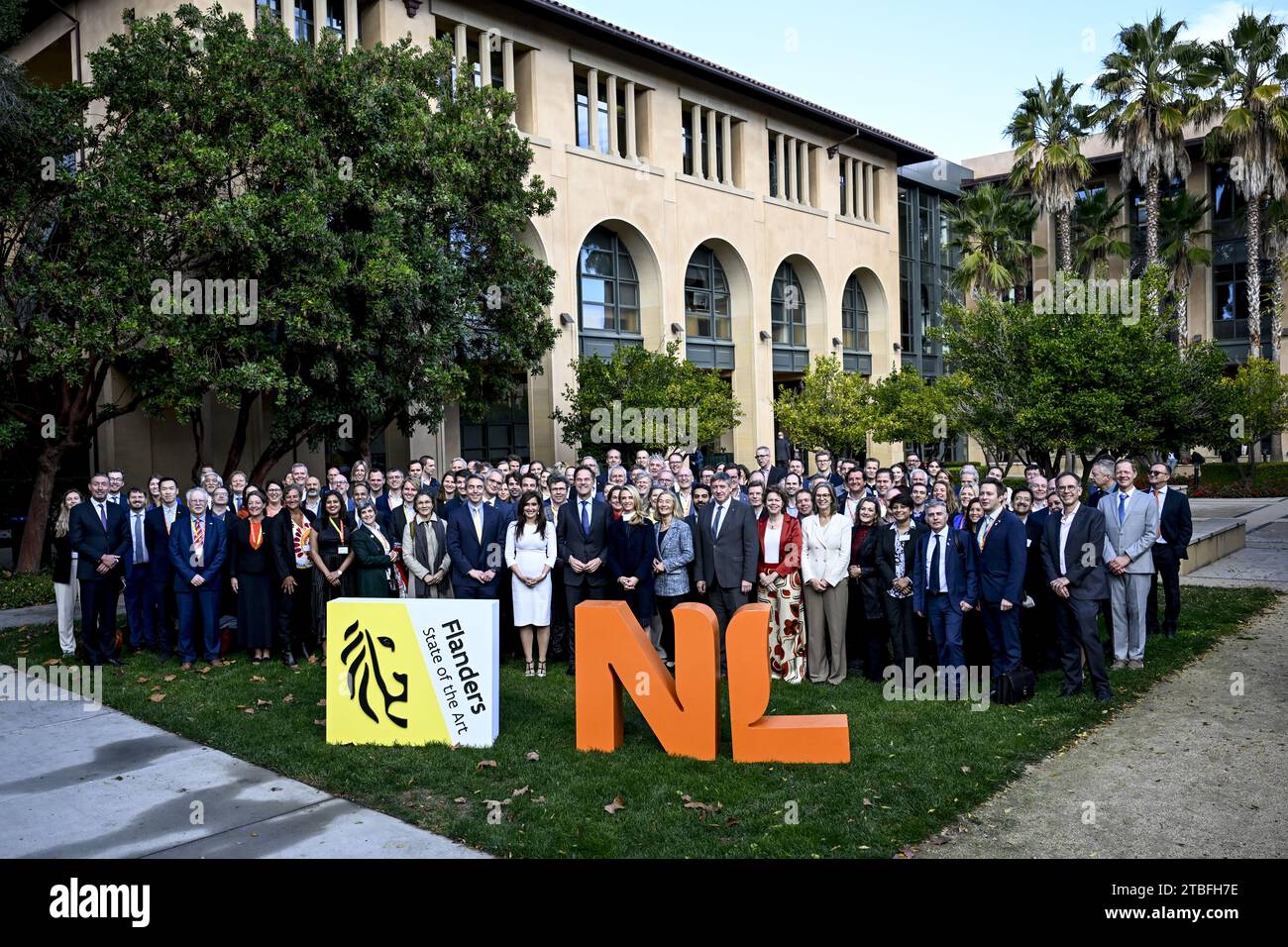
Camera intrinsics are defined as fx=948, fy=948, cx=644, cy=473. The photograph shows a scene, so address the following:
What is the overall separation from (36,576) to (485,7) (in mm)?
18901

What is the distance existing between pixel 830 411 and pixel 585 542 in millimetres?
19122

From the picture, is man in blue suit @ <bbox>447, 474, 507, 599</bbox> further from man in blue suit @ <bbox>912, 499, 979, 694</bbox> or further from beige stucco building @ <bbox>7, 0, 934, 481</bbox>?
beige stucco building @ <bbox>7, 0, 934, 481</bbox>

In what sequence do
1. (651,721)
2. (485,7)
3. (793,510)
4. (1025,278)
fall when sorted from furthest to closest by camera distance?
(1025,278) < (485,7) < (793,510) < (651,721)

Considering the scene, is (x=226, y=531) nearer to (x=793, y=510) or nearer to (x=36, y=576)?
(x=793, y=510)

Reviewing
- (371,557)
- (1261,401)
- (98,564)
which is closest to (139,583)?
(98,564)

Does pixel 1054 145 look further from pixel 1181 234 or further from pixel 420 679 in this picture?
pixel 420 679

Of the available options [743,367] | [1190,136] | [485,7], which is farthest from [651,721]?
[1190,136]

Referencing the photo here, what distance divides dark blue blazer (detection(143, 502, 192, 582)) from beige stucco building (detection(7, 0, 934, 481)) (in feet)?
39.5

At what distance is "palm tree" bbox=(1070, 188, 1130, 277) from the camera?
40750mm

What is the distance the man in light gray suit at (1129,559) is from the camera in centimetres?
1017

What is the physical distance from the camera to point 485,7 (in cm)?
2675

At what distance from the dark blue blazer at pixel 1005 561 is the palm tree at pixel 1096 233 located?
3514cm
